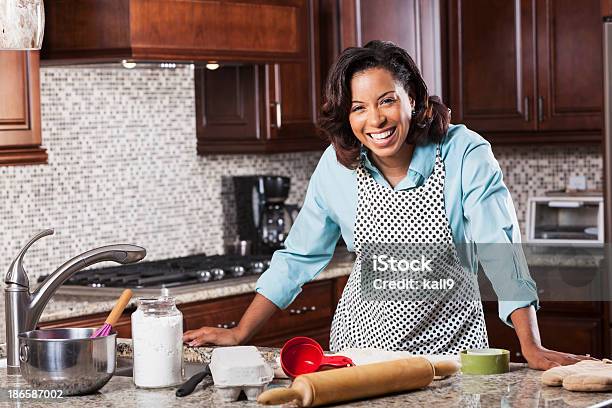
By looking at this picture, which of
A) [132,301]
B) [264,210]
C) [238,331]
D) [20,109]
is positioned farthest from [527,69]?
[238,331]

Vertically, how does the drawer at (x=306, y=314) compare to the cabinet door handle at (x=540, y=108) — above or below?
below

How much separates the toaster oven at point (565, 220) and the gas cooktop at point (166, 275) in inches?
49.0

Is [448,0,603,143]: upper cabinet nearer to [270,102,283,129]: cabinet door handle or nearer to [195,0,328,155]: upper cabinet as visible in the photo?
[195,0,328,155]: upper cabinet

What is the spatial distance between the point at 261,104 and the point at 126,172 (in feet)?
2.11

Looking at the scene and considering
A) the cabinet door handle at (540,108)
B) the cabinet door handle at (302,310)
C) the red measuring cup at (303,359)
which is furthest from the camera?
the cabinet door handle at (540,108)

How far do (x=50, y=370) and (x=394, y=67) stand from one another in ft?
3.44

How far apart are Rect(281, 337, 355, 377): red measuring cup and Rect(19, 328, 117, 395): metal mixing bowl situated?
0.33 meters

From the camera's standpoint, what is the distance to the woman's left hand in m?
2.19

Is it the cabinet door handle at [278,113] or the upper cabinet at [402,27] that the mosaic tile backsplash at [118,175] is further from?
the upper cabinet at [402,27]

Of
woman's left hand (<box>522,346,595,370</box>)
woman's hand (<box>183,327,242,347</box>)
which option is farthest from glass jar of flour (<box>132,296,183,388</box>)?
woman's left hand (<box>522,346,595,370</box>)

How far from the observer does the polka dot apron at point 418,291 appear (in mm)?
2746

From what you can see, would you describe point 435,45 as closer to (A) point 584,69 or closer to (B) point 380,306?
(A) point 584,69

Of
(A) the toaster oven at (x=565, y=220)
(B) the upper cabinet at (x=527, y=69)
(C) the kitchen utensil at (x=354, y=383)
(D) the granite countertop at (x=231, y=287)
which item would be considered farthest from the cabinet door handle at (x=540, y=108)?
(C) the kitchen utensil at (x=354, y=383)

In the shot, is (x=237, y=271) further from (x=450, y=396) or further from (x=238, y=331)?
(x=450, y=396)
